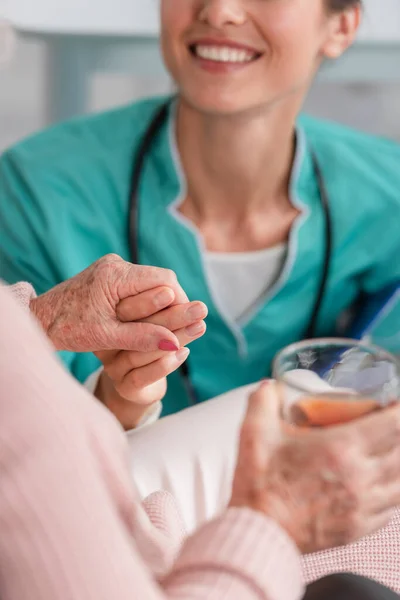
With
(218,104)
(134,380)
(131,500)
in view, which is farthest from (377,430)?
(218,104)

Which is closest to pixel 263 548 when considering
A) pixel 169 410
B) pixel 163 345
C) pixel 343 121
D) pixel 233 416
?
pixel 163 345

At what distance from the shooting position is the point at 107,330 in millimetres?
745

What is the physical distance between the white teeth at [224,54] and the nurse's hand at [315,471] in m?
0.68

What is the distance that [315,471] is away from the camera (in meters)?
0.46

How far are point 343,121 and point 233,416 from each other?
3.30 feet

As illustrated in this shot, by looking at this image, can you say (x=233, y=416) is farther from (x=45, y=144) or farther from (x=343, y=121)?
(x=343, y=121)

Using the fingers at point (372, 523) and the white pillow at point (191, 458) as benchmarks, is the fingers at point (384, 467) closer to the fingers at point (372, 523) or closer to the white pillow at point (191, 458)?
the fingers at point (372, 523)

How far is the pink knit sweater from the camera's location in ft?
1.16

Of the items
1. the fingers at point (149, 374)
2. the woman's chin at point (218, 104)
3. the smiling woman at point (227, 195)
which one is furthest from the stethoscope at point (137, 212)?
the fingers at point (149, 374)

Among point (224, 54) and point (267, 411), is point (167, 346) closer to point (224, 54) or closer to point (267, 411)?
point (267, 411)

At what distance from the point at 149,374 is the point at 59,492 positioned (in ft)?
1.38

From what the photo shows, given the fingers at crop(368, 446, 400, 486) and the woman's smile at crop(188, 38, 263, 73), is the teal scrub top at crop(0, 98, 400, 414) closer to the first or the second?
the woman's smile at crop(188, 38, 263, 73)

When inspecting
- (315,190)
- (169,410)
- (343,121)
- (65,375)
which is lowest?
(169,410)

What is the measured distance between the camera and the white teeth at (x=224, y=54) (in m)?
1.06
